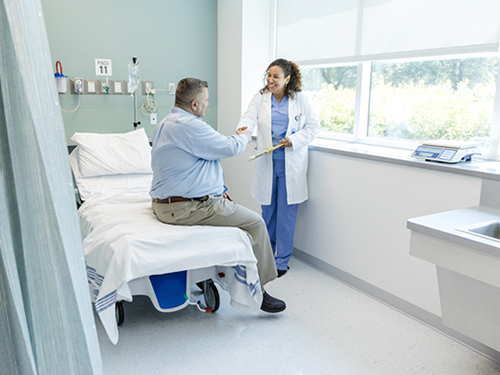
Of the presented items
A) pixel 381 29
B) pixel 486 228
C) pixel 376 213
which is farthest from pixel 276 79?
pixel 486 228

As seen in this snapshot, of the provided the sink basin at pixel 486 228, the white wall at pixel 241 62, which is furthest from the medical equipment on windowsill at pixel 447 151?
the white wall at pixel 241 62

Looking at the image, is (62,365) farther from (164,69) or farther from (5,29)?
(164,69)

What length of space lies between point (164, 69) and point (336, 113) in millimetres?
1581

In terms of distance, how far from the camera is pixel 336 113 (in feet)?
10.7

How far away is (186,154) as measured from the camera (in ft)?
7.14

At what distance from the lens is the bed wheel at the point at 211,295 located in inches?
94.5

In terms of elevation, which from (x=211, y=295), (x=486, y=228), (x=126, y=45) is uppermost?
(x=126, y=45)

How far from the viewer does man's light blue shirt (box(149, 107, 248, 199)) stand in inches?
84.6

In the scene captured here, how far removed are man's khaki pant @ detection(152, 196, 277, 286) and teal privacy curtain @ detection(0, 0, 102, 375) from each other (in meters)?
1.25

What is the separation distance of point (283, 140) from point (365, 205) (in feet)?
2.24

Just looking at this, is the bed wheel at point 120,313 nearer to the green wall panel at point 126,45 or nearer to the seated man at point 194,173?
the seated man at point 194,173

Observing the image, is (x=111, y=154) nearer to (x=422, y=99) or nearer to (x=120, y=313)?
(x=120, y=313)

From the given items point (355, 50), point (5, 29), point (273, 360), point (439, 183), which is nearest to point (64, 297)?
point (5, 29)

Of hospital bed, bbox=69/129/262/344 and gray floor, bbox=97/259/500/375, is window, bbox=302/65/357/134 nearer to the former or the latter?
gray floor, bbox=97/259/500/375
